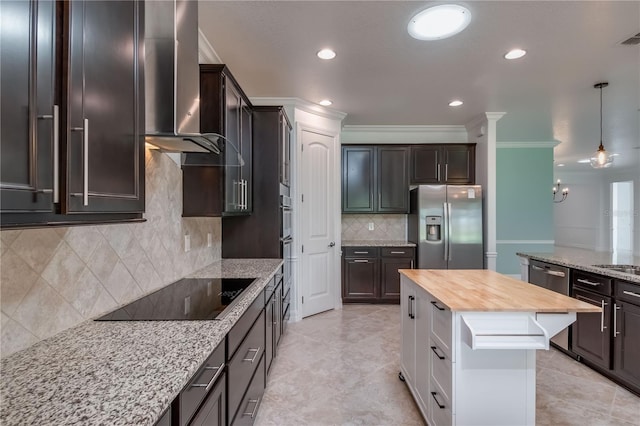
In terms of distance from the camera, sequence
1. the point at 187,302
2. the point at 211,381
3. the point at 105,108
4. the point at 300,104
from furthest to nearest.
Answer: the point at 300,104
the point at 187,302
the point at 211,381
the point at 105,108

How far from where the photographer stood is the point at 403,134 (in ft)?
16.9

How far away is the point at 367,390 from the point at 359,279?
2.28m

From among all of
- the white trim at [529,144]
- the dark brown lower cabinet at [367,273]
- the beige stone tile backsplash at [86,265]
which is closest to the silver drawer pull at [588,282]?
the dark brown lower cabinet at [367,273]

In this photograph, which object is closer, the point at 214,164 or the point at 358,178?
the point at 214,164

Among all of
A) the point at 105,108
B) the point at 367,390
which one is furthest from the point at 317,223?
the point at 105,108

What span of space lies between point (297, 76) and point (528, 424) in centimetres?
321

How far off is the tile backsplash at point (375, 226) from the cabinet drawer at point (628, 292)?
2.89 m

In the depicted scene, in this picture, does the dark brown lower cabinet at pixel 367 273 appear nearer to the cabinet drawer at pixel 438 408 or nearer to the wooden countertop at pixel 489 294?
the wooden countertop at pixel 489 294

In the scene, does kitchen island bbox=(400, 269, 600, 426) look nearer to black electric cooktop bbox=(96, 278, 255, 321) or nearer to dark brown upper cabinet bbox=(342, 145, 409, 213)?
black electric cooktop bbox=(96, 278, 255, 321)

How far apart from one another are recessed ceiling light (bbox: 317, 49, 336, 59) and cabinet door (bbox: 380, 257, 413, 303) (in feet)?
9.49

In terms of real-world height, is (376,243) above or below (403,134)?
below

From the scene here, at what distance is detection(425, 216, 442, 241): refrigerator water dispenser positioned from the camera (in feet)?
14.7

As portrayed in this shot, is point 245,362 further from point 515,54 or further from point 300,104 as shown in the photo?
point 515,54

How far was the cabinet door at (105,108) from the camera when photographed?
0.81 metres
